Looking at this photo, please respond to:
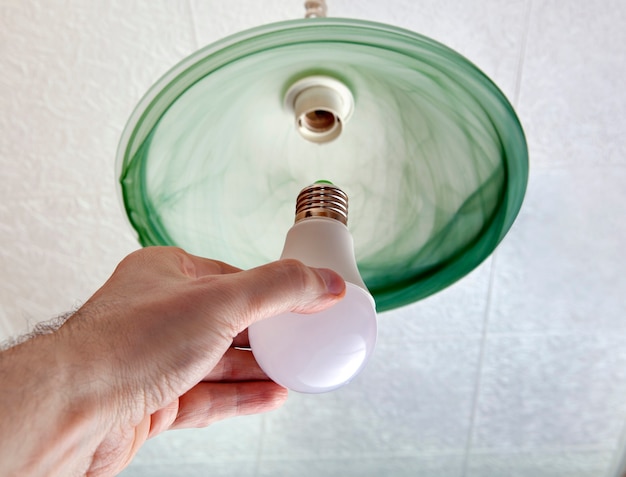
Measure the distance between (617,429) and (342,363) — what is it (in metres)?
1.14

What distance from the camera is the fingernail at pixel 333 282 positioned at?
1.51ft

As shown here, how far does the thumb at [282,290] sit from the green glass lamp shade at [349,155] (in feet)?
0.53

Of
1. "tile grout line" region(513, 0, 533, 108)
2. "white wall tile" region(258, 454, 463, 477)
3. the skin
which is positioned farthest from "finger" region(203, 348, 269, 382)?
"white wall tile" region(258, 454, 463, 477)

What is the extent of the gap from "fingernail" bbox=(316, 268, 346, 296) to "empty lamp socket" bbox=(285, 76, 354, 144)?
19cm

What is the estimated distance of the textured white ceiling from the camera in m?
0.86

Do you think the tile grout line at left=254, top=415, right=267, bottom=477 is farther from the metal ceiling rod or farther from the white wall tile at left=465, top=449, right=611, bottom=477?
the metal ceiling rod

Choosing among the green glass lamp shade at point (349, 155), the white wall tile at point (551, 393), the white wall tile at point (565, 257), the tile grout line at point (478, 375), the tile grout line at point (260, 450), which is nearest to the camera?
the green glass lamp shade at point (349, 155)

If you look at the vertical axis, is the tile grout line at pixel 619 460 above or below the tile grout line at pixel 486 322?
below

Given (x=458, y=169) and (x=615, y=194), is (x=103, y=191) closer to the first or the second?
(x=458, y=169)

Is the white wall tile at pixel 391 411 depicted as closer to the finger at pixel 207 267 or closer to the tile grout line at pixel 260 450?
the tile grout line at pixel 260 450

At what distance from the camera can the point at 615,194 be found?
1.01 m

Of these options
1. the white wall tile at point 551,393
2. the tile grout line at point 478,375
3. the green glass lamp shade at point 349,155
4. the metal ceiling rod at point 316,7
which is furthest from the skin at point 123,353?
the white wall tile at point 551,393

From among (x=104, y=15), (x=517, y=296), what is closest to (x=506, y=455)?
(x=517, y=296)

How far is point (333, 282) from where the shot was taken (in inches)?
18.2
